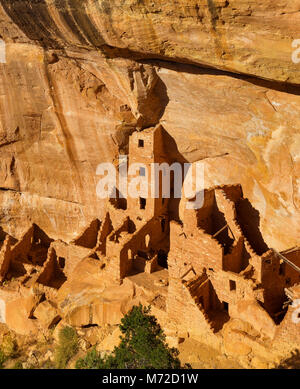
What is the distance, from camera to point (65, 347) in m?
14.7

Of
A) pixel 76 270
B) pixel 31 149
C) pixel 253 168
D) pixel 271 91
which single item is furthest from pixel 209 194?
pixel 31 149

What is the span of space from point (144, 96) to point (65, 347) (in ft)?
22.0

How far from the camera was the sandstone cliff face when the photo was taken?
11.4 m

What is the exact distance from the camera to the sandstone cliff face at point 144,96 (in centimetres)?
1137

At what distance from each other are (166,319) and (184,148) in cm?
476

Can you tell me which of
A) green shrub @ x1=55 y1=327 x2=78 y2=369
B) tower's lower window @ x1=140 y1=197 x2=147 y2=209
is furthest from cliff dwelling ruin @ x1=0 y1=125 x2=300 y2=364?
green shrub @ x1=55 y1=327 x2=78 y2=369

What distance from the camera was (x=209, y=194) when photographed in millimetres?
15016

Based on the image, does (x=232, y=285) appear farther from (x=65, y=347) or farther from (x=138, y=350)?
(x=65, y=347)

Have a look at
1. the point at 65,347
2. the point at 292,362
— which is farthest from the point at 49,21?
the point at 292,362

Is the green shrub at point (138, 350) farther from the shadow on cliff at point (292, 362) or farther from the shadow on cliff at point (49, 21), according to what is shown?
the shadow on cliff at point (49, 21)

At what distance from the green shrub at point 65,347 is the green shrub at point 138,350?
2.38 ft

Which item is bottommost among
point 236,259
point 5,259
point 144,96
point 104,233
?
point 5,259

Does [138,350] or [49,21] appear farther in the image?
[49,21]
